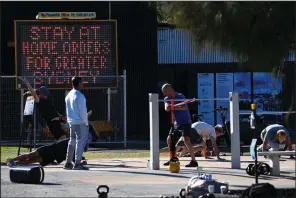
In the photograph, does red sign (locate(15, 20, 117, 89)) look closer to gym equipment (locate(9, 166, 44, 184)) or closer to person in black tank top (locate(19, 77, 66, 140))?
person in black tank top (locate(19, 77, 66, 140))

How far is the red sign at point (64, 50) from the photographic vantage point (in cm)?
2056

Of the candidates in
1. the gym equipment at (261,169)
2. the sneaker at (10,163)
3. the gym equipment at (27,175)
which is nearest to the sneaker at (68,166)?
the sneaker at (10,163)

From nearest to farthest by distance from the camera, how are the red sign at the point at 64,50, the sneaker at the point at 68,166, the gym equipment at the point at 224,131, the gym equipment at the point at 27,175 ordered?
the gym equipment at the point at 27,175, the sneaker at the point at 68,166, the gym equipment at the point at 224,131, the red sign at the point at 64,50

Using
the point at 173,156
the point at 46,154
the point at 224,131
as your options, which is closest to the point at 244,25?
the point at 173,156

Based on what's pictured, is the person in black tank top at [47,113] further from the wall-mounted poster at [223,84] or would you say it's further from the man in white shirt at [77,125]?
the wall-mounted poster at [223,84]

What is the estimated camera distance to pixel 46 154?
13.6 m

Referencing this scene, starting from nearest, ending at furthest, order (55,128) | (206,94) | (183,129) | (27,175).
Result: (27,175), (183,129), (55,128), (206,94)

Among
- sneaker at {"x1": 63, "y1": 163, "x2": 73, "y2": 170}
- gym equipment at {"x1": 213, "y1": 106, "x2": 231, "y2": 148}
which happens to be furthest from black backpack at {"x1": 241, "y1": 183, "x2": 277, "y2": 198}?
gym equipment at {"x1": 213, "y1": 106, "x2": 231, "y2": 148}

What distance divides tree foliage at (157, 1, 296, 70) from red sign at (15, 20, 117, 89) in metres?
11.7

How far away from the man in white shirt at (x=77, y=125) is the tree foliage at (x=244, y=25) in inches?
186

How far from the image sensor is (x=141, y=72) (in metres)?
26.5

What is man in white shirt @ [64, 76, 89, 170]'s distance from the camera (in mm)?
13258

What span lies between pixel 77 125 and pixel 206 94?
14268 mm

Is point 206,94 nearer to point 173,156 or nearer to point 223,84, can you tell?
point 223,84
